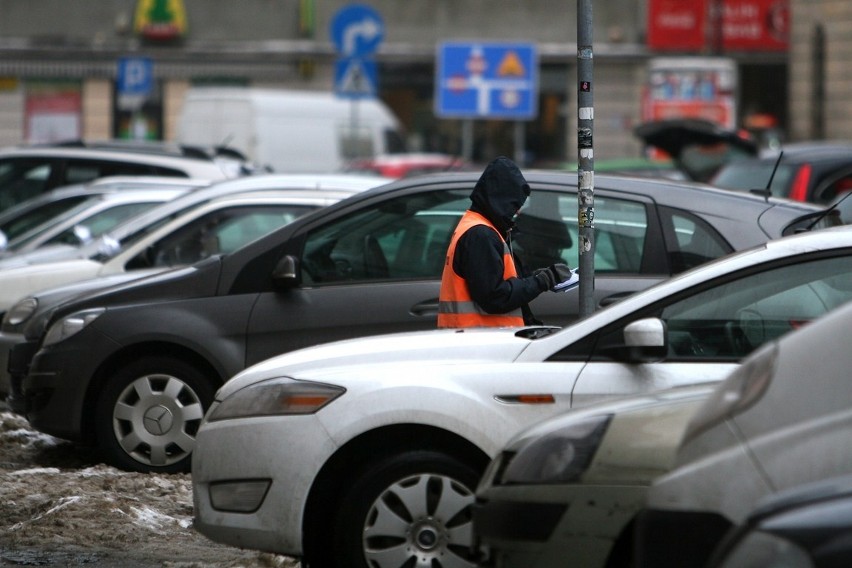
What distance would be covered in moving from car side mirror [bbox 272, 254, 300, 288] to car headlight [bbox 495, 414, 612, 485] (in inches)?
123

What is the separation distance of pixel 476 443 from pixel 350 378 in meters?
0.48

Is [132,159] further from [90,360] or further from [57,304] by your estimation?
[90,360]

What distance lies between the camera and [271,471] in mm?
5348

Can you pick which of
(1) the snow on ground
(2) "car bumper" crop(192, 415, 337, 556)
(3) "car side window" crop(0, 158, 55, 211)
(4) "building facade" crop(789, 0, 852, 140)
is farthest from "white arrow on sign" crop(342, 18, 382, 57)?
(4) "building facade" crop(789, 0, 852, 140)

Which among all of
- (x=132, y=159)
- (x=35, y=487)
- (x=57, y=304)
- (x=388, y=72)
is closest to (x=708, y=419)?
(x=35, y=487)

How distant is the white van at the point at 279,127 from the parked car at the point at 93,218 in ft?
41.2

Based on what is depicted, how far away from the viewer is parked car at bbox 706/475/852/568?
2.99m

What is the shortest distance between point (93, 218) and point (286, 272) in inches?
211

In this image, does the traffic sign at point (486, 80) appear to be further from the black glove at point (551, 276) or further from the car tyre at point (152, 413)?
the black glove at point (551, 276)

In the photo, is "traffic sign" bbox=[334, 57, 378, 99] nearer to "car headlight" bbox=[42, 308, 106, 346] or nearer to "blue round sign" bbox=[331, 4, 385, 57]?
"blue round sign" bbox=[331, 4, 385, 57]

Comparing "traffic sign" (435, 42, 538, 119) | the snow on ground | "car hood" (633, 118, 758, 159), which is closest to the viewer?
the snow on ground

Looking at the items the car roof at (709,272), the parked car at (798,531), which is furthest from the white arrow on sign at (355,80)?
the parked car at (798,531)

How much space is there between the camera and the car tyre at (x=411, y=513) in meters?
5.25

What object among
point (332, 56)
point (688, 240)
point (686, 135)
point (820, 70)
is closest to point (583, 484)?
point (688, 240)
